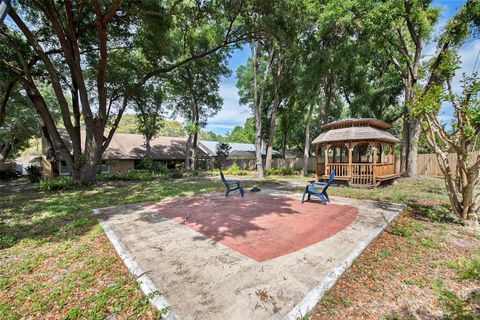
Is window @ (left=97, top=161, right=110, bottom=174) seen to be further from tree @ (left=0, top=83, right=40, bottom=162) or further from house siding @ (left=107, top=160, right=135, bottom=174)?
tree @ (left=0, top=83, right=40, bottom=162)

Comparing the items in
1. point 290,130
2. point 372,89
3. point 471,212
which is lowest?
point 471,212

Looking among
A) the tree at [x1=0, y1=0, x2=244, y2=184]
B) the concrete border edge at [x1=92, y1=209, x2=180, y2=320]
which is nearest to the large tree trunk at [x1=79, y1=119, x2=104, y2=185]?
the tree at [x1=0, y1=0, x2=244, y2=184]

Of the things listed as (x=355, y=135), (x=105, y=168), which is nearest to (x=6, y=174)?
(x=105, y=168)

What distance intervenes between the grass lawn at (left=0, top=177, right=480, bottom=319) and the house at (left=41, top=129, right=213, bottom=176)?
17073mm

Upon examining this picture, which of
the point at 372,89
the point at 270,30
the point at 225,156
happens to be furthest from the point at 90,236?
the point at 225,156

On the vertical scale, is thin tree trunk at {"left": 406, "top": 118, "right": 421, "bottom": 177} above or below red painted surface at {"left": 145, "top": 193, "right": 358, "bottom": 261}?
above

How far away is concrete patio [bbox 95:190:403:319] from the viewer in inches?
95.0

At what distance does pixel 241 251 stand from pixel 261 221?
169 cm

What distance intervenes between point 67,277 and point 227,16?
35.9 feet

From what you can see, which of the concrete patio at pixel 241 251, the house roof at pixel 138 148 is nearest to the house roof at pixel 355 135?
the concrete patio at pixel 241 251

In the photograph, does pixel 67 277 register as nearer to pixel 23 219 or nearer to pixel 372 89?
pixel 23 219

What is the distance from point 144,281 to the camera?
2.77 m

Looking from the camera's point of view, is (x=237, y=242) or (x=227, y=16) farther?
(x=227, y=16)

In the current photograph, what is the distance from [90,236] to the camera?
4430 millimetres
